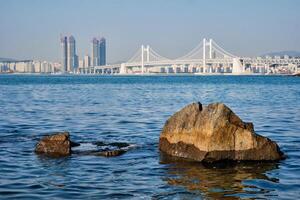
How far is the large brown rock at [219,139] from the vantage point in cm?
1110

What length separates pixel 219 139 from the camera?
11.1 m

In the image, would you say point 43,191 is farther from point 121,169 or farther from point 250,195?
point 250,195

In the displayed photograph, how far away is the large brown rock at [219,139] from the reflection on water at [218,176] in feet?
0.89

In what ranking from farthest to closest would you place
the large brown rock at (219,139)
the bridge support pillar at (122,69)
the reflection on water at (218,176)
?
1. the bridge support pillar at (122,69)
2. the large brown rock at (219,139)
3. the reflection on water at (218,176)

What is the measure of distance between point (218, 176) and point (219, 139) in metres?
1.42

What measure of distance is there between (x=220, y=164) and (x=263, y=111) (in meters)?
14.7

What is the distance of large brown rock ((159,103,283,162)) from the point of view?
1110cm

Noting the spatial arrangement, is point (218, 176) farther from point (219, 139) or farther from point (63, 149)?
point (63, 149)

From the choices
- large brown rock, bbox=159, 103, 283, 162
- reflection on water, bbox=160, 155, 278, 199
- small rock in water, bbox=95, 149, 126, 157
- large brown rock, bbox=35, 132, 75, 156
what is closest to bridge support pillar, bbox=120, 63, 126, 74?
large brown rock, bbox=35, 132, 75, 156

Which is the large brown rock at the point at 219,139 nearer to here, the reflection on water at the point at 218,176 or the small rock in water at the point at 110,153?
the reflection on water at the point at 218,176

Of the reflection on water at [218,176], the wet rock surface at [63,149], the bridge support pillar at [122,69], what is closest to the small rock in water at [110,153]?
the wet rock surface at [63,149]

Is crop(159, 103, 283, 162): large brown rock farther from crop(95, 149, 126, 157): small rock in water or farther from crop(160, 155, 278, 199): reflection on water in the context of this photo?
crop(95, 149, 126, 157): small rock in water

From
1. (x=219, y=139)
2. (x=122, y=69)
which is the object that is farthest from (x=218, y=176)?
(x=122, y=69)

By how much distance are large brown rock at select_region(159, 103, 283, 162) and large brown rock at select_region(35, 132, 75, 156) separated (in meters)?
2.32
